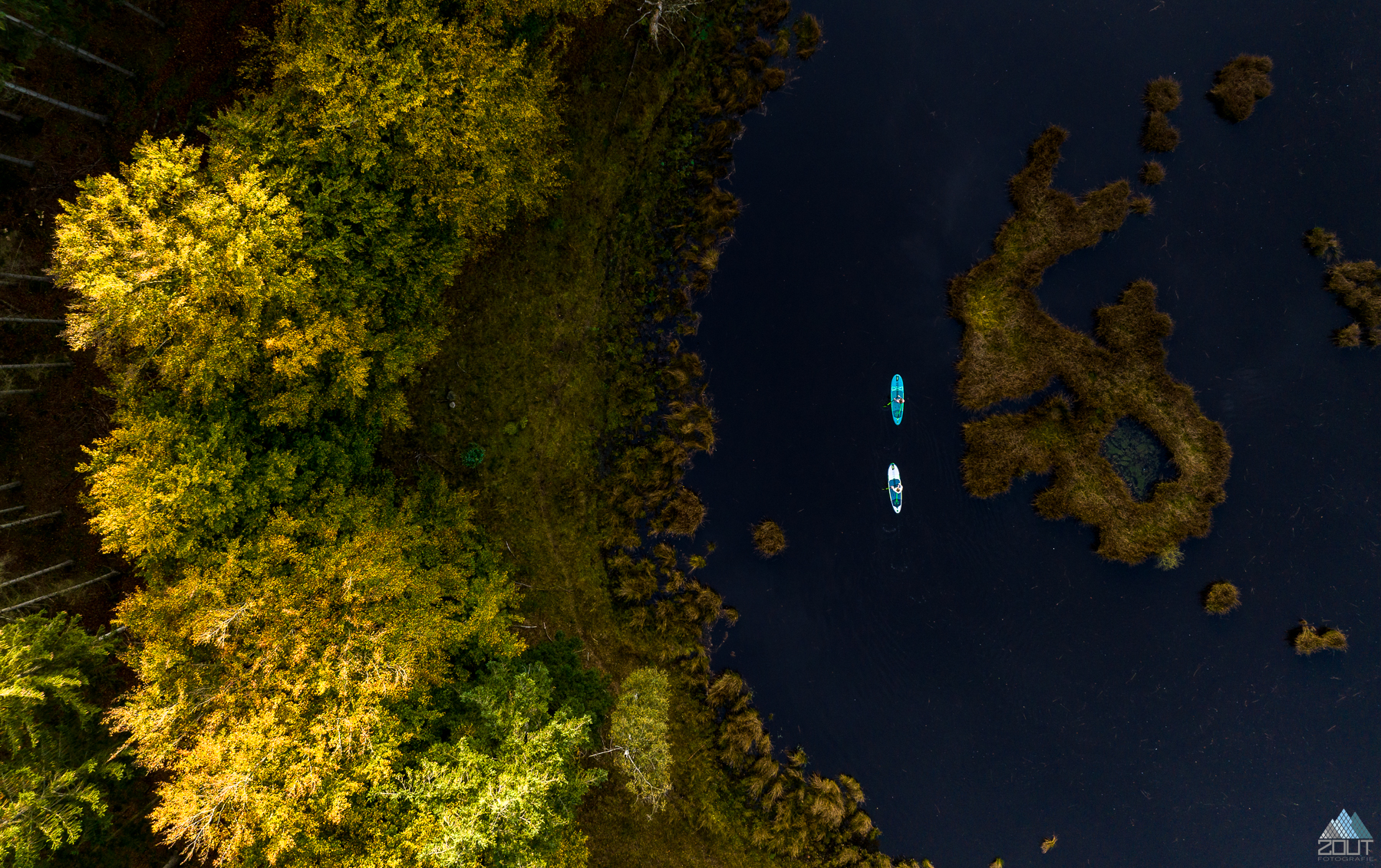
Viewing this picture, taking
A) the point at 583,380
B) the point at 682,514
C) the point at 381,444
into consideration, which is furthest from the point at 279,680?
the point at 682,514

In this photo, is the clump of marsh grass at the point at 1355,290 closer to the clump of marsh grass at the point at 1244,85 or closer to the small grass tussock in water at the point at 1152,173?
the clump of marsh grass at the point at 1244,85

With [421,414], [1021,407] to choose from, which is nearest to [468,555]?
[421,414]

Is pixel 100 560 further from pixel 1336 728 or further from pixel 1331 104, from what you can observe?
pixel 1331 104

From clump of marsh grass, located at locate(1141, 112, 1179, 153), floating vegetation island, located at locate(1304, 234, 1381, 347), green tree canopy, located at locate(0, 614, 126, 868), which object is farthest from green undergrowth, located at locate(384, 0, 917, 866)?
floating vegetation island, located at locate(1304, 234, 1381, 347)

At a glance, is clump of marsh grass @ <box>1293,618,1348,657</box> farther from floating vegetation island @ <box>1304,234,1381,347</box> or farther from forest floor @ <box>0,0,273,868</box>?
forest floor @ <box>0,0,273,868</box>

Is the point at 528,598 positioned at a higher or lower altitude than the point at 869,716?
higher

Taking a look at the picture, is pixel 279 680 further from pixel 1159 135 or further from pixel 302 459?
pixel 1159 135

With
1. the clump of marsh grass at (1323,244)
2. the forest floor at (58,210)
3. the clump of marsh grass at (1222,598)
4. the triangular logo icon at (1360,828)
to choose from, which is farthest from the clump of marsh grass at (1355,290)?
the forest floor at (58,210)
